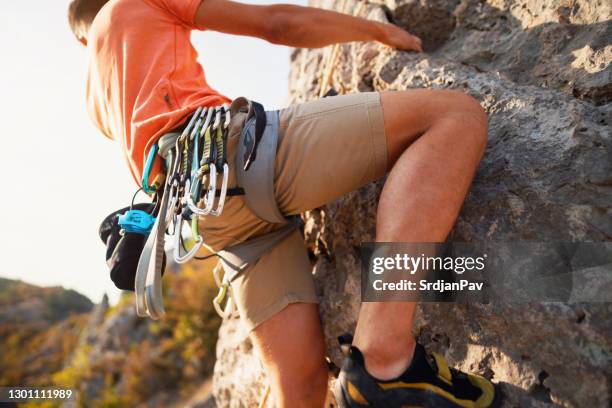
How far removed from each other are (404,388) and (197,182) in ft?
3.18

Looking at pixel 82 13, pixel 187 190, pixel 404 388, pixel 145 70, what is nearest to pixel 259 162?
pixel 187 190

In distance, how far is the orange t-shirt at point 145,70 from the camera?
1899 mm

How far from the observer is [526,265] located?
5.75 feet

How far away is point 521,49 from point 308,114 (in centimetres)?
136

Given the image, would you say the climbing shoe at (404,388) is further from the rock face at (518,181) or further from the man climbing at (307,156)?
the rock face at (518,181)

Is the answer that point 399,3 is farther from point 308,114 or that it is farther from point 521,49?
point 308,114

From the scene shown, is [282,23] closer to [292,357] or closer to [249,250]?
[249,250]

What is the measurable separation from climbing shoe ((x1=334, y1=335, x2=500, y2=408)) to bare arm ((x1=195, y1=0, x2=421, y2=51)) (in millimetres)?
1421

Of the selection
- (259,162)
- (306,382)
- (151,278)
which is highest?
(259,162)

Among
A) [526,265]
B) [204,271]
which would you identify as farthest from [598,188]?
[204,271]

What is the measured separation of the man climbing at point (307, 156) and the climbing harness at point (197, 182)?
0.05 meters

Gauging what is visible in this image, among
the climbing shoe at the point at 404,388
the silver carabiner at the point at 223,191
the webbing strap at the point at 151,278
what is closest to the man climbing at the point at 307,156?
the climbing shoe at the point at 404,388

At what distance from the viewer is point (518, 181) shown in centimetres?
188

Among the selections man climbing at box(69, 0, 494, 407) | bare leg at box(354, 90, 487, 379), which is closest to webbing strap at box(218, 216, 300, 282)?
man climbing at box(69, 0, 494, 407)
